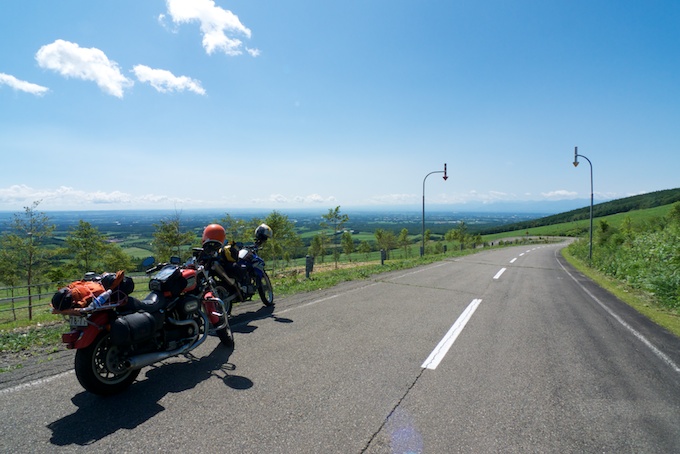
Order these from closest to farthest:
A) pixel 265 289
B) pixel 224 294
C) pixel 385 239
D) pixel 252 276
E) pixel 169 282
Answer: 1. pixel 169 282
2. pixel 224 294
3. pixel 252 276
4. pixel 265 289
5. pixel 385 239

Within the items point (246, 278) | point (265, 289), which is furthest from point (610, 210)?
point (246, 278)

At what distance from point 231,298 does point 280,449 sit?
4.24m

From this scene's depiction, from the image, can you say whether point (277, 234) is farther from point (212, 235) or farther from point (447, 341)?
point (447, 341)

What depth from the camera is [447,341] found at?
515 cm

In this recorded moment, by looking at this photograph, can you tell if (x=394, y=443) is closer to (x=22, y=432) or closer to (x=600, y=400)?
(x=600, y=400)

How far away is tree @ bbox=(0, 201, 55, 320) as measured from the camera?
2148 centimetres

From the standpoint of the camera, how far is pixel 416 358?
443cm

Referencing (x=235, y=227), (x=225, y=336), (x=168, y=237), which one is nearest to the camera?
(x=225, y=336)

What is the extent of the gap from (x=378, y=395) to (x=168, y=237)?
1073 inches

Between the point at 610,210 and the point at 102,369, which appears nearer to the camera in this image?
the point at 102,369

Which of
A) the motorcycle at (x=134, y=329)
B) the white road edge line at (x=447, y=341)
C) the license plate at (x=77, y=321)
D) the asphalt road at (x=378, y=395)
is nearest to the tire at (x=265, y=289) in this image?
the asphalt road at (x=378, y=395)

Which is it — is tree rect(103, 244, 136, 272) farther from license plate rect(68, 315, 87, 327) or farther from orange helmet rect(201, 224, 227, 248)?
license plate rect(68, 315, 87, 327)

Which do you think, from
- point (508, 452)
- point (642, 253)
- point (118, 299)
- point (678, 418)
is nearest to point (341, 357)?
point (508, 452)

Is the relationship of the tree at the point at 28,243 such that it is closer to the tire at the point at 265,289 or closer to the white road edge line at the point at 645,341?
the tire at the point at 265,289
